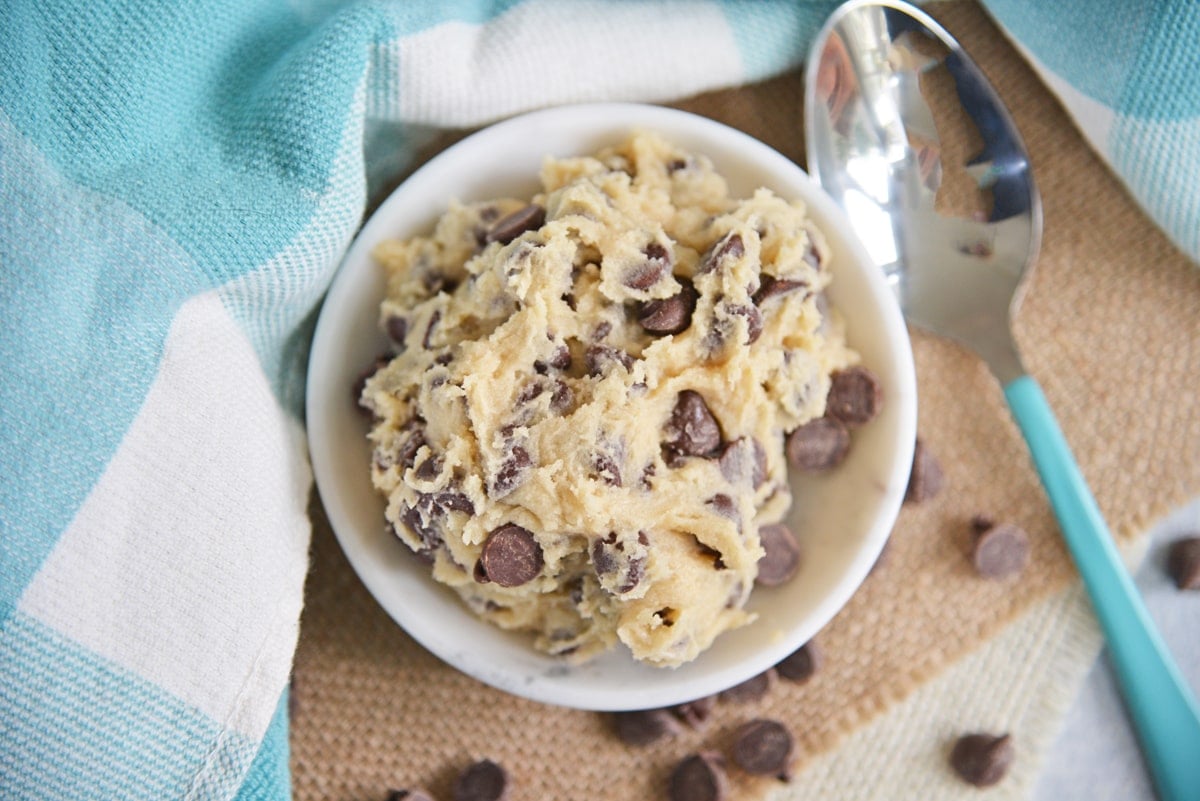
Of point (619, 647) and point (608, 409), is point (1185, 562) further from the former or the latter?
point (608, 409)

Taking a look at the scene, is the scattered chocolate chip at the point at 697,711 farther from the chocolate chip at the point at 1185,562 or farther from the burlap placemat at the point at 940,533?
the chocolate chip at the point at 1185,562

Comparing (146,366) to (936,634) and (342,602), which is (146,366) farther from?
(936,634)

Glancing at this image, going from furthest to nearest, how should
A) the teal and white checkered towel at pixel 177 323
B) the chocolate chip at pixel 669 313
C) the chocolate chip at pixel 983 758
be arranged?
the chocolate chip at pixel 983 758
the chocolate chip at pixel 669 313
the teal and white checkered towel at pixel 177 323

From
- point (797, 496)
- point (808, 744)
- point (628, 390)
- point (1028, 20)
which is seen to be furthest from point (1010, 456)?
point (628, 390)

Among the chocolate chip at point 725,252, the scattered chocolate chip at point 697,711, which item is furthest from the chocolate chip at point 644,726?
the chocolate chip at point 725,252

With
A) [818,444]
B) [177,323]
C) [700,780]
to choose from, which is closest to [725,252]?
[818,444]

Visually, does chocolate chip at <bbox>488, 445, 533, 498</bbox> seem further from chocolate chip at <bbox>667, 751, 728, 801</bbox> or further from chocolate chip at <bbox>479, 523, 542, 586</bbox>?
chocolate chip at <bbox>667, 751, 728, 801</bbox>

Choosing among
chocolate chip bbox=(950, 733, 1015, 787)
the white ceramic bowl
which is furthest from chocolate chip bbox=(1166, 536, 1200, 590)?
the white ceramic bowl
